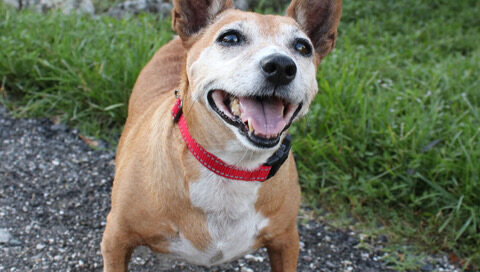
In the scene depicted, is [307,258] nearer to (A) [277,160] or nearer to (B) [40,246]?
(A) [277,160]

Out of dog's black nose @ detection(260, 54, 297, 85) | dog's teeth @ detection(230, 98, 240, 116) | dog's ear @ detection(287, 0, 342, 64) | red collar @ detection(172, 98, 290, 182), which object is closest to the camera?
dog's black nose @ detection(260, 54, 297, 85)

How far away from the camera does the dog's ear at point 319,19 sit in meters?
2.54

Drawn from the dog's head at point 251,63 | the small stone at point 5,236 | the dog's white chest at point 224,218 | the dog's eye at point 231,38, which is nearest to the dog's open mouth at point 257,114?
the dog's head at point 251,63

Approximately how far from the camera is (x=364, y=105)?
3.76m

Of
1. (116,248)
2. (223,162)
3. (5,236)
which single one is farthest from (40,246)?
(223,162)

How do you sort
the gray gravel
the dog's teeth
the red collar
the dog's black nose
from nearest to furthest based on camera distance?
the dog's black nose
the dog's teeth
the red collar
the gray gravel

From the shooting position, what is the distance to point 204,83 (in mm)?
2129

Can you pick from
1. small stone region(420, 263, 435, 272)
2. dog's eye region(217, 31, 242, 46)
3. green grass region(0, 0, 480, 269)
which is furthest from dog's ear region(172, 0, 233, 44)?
small stone region(420, 263, 435, 272)

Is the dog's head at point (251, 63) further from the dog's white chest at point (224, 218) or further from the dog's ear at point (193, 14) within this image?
the dog's white chest at point (224, 218)

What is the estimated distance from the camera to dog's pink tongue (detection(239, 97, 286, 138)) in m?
2.03

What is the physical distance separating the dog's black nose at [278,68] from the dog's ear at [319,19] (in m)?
0.62

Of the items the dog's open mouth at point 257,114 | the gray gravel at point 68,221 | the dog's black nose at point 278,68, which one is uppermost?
the dog's black nose at point 278,68

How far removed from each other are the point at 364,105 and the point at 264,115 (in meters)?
1.82

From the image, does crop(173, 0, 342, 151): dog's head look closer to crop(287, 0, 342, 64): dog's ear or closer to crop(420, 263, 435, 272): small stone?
crop(287, 0, 342, 64): dog's ear
